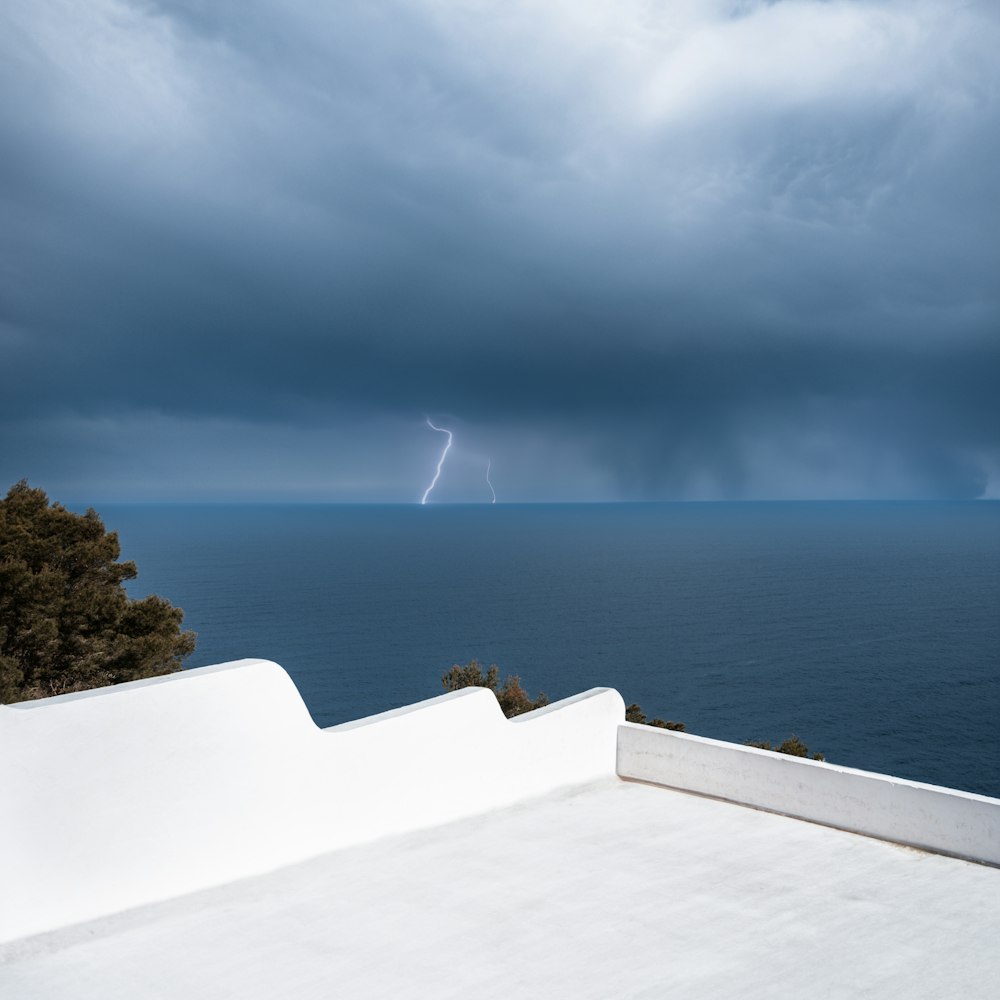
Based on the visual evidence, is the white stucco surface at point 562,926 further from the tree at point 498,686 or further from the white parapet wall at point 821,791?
the tree at point 498,686

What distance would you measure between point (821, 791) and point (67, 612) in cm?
1678

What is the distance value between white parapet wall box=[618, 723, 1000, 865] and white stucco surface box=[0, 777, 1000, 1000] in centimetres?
15

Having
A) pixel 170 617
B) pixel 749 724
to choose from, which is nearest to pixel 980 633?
pixel 749 724

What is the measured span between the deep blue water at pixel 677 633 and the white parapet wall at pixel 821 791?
40068mm

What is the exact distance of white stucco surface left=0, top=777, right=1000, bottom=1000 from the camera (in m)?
4.01

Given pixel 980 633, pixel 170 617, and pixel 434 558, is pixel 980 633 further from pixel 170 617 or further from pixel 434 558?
pixel 434 558

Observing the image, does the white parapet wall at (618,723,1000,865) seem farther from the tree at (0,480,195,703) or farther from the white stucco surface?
→ the tree at (0,480,195,703)

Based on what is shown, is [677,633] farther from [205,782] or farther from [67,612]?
[205,782]

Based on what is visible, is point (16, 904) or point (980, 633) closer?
point (16, 904)

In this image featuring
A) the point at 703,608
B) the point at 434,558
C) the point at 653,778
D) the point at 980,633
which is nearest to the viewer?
the point at 653,778

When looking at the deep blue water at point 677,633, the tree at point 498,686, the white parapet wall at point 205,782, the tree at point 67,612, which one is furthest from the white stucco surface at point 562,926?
the deep blue water at point 677,633

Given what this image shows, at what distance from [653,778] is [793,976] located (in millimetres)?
3131

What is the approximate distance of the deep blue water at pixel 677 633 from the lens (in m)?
52.0

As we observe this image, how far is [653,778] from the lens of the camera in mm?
7277
